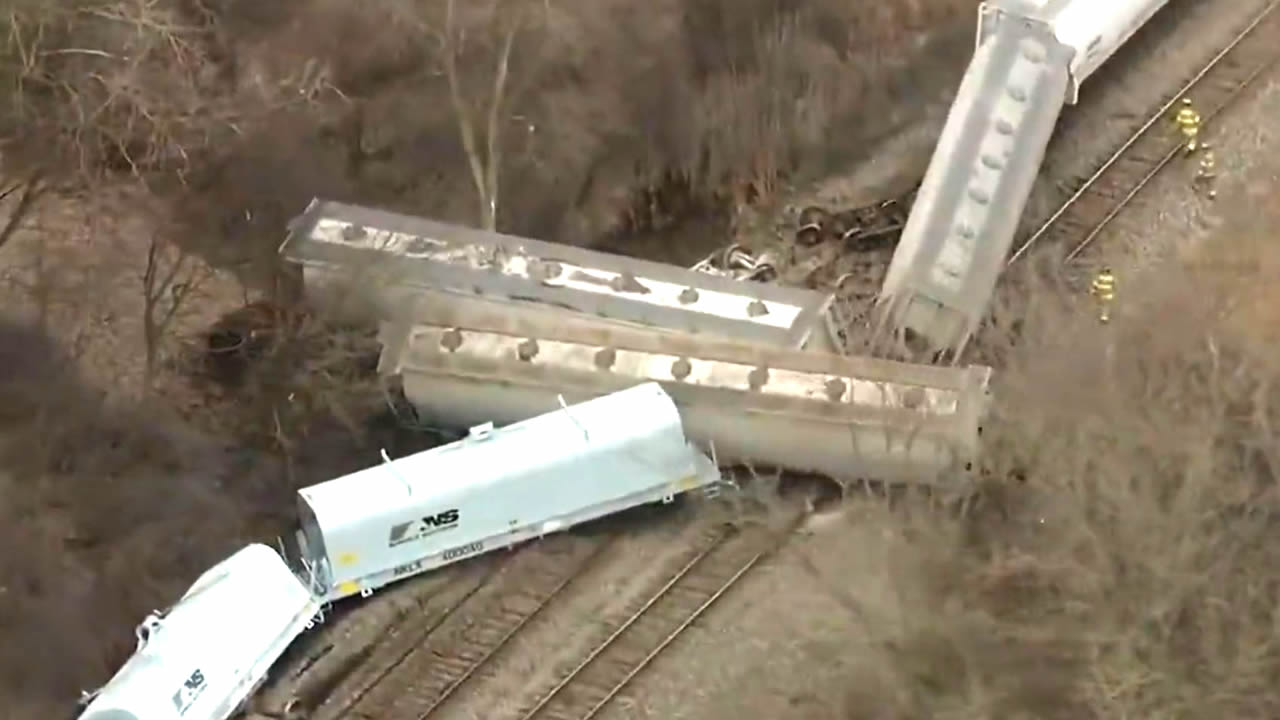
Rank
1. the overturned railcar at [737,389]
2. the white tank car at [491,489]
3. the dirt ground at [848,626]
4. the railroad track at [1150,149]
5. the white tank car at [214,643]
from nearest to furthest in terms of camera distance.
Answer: the white tank car at [214,643], the dirt ground at [848,626], the white tank car at [491,489], the overturned railcar at [737,389], the railroad track at [1150,149]

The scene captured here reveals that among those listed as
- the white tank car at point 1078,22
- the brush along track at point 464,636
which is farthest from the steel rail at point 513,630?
the white tank car at point 1078,22

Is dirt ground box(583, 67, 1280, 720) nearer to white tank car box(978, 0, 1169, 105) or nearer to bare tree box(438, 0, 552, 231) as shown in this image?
white tank car box(978, 0, 1169, 105)

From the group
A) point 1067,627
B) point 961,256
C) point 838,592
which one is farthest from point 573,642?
point 961,256

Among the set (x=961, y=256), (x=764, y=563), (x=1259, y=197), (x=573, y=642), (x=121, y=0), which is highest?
(x=1259, y=197)

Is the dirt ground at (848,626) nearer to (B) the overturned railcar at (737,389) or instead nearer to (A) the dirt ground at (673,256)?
(A) the dirt ground at (673,256)

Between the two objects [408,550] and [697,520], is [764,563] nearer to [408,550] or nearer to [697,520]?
[697,520]
